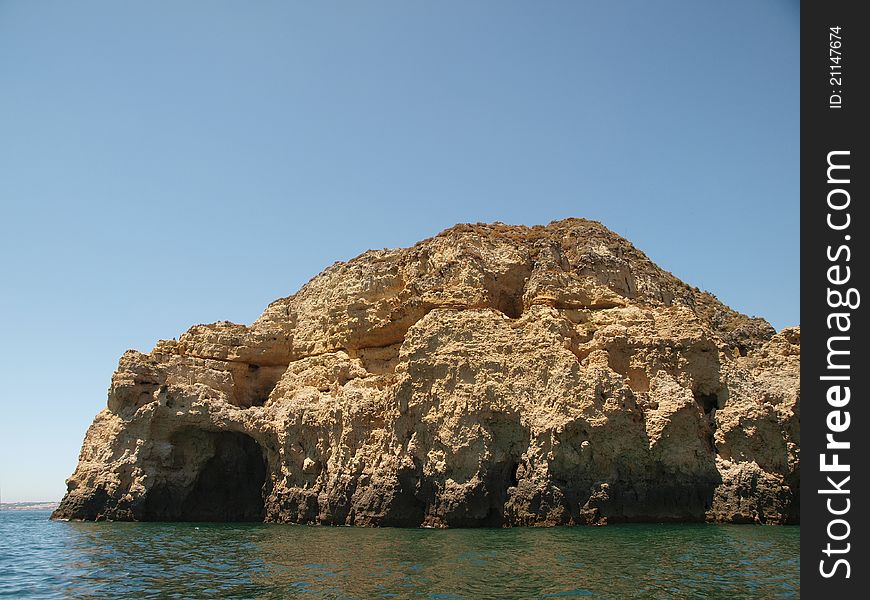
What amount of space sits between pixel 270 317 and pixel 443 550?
24283mm

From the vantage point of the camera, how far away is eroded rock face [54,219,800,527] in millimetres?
26109

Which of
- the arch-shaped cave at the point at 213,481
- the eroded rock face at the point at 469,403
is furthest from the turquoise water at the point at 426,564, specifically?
the arch-shaped cave at the point at 213,481

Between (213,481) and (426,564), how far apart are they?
24.8 m

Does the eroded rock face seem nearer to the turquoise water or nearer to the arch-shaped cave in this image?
the arch-shaped cave

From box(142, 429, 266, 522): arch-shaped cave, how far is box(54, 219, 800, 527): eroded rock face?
108 millimetres

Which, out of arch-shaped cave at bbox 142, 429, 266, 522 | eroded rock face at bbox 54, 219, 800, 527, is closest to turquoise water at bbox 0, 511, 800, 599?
eroded rock face at bbox 54, 219, 800, 527

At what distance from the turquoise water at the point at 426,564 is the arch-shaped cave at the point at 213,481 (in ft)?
34.7

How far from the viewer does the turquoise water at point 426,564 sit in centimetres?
1353

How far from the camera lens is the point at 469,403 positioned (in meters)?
28.2

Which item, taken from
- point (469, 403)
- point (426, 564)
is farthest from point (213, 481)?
point (426, 564)

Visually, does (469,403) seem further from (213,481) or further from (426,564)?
(213,481)

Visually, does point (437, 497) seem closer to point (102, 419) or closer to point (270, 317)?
point (270, 317)

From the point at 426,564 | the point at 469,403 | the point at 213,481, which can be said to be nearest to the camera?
the point at 426,564
